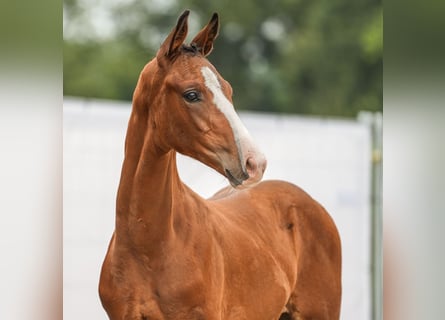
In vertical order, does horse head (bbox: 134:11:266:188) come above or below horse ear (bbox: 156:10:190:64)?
below

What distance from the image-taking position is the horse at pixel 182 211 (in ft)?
3.61

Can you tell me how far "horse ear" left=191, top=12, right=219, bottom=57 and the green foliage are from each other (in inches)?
82.4

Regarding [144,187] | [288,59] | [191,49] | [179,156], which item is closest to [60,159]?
[144,187]

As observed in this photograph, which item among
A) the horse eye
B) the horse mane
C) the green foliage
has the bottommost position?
the horse eye

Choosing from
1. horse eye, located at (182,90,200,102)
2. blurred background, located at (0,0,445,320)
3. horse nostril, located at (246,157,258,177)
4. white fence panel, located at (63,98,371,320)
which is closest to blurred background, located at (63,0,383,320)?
white fence panel, located at (63,98,371,320)

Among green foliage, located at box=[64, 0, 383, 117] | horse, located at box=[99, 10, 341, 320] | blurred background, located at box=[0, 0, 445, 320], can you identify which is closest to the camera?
blurred background, located at box=[0, 0, 445, 320]

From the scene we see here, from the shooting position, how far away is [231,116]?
1.09 meters

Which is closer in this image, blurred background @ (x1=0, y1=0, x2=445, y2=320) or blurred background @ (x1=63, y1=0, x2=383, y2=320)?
blurred background @ (x1=0, y1=0, x2=445, y2=320)

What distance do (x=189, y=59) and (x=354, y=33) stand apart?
14.1 ft

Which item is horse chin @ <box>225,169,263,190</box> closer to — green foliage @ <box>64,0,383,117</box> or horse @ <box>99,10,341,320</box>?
horse @ <box>99,10,341,320</box>

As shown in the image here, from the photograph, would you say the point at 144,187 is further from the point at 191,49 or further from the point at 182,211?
the point at 191,49

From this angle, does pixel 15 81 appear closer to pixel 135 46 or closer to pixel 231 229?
pixel 231 229

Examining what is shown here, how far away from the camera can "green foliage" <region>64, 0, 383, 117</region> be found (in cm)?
360

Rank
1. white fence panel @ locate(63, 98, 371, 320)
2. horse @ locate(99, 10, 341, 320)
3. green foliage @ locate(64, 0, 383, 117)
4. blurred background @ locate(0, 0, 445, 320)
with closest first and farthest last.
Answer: blurred background @ locate(0, 0, 445, 320), horse @ locate(99, 10, 341, 320), white fence panel @ locate(63, 98, 371, 320), green foliage @ locate(64, 0, 383, 117)
